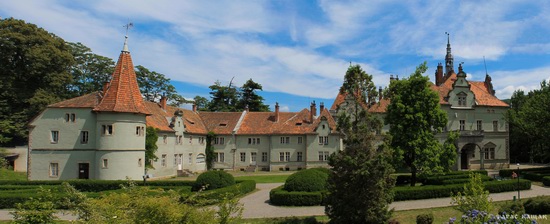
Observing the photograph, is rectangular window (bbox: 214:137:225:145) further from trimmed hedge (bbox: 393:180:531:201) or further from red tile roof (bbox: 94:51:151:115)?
trimmed hedge (bbox: 393:180:531:201)

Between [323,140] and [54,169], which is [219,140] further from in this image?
[54,169]

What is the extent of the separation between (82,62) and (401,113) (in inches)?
2097

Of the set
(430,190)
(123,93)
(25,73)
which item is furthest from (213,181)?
(25,73)

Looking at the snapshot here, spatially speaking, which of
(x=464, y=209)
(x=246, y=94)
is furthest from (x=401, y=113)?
(x=246, y=94)

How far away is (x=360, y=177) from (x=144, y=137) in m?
24.9

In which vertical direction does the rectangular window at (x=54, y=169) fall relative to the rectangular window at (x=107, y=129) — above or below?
below

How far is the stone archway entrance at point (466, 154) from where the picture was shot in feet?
151

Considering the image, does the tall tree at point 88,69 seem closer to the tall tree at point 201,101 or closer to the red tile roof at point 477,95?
the tall tree at point 201,101

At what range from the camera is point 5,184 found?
2872cm

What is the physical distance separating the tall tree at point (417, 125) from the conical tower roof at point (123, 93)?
23.3 metres

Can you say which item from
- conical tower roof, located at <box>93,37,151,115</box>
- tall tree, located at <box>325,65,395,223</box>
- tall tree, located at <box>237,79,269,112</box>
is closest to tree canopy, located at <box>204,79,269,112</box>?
tall tree, located at <box>237,79,269,112</box>

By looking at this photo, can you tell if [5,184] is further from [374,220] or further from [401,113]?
[401,113]

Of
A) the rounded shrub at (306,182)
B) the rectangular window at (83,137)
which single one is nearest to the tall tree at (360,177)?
the rounded shrub at (306,182)

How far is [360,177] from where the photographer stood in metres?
16.1
